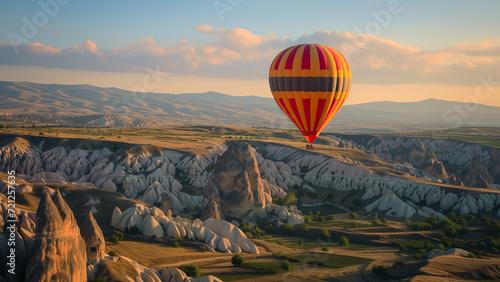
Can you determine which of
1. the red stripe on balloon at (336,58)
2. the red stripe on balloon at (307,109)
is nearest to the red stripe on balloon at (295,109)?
the red stripe on balloon at (307,109)

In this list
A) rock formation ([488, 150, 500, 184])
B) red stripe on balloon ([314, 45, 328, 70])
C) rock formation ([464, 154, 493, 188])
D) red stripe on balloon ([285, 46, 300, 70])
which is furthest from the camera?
rock formation ([488, 150, 500, 184])

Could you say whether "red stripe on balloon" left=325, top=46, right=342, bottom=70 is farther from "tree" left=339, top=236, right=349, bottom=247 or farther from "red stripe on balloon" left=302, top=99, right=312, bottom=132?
"tree" left=339, top=236, right=349, bottom=247

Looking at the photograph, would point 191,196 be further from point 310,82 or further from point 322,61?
point 322,61

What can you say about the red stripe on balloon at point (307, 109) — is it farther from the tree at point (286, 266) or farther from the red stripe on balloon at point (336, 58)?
the tree at point (286, 266)

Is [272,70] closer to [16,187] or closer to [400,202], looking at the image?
[16,187]

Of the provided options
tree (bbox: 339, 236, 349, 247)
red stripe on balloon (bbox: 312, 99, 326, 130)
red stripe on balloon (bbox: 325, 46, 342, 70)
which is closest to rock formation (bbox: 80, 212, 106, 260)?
red stripe on balloon (bbox: 312, 99, 326, 130)
